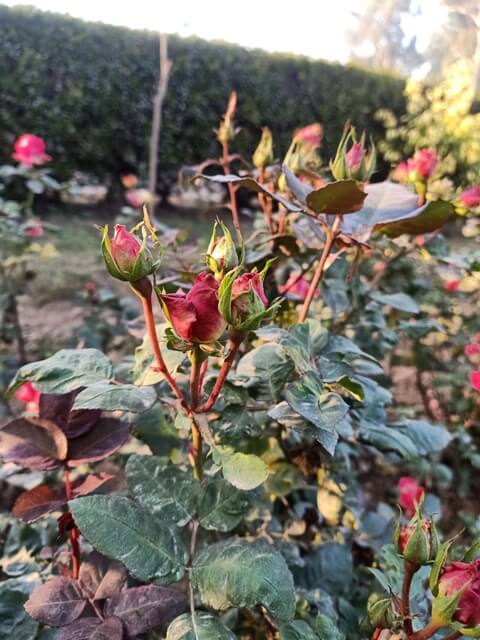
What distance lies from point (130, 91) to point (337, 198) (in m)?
5.33

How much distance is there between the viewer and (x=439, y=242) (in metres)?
1.07

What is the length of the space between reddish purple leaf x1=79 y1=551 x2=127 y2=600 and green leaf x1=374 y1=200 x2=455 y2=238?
459 mm

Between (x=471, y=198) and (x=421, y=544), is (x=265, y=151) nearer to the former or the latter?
(x=471, y=198)

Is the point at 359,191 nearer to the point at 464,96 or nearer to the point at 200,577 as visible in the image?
the point at 200,577

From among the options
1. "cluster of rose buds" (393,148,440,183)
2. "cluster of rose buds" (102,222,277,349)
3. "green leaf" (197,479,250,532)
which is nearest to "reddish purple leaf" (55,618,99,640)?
"green leaf" (197,479,250,532)

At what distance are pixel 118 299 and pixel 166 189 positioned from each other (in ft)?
14.6

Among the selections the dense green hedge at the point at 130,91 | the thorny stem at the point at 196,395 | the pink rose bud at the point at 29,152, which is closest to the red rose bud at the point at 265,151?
the thorny stem at the point at 196,395

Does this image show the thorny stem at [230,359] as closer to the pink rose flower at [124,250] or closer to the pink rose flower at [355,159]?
the pink rose flower at [124,250]

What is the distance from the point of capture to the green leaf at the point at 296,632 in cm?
51

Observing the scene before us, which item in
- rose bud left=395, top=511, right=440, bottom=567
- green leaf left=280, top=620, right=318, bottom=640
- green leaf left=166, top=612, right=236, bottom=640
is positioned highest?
rose bud left=395, top=511, right=440, bottom=567

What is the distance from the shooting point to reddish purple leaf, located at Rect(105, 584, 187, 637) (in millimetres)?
498

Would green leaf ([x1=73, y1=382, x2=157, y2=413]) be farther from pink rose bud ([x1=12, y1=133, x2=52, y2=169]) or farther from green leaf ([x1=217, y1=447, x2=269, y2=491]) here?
pink rose bud ([x1=12, y1=133, x2=52, y2=169])

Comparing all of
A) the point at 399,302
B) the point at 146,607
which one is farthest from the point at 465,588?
the point at 399,302

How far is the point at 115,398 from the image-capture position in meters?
0.51
